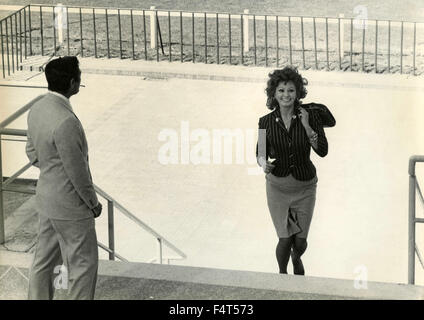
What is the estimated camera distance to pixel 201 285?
231 inches

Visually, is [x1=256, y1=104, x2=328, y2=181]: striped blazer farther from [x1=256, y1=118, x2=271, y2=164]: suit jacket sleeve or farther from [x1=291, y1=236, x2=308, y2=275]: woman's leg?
[x1=291, y1=236, x2=308, y2=275]: woman's leg

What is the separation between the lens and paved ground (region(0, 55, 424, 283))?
9.04 metres

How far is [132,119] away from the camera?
11.9 meters

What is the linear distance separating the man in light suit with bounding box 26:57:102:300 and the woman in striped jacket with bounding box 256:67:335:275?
118cm

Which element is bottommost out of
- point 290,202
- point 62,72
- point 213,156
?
point 213,156

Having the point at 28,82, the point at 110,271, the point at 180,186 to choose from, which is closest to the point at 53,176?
the point at 110,271

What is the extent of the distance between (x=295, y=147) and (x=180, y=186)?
174 inches

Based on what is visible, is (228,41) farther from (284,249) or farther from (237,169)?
(284,249)

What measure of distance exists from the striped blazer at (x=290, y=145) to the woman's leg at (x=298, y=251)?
35 cm

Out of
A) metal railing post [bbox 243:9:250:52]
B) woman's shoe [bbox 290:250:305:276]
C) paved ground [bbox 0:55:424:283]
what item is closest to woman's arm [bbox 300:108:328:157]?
woman's shoe [bbox 290:250:305:276]

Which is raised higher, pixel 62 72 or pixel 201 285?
pixel 62 72

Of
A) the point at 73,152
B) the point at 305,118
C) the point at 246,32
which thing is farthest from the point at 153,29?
the point at 73,152

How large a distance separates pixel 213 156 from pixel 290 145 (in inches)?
198
